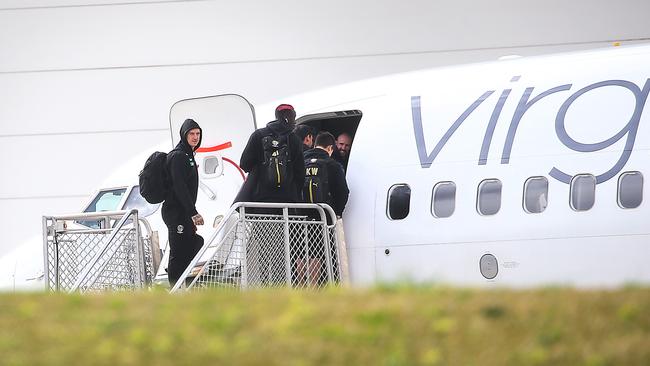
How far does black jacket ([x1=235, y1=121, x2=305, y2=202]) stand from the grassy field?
230 inches

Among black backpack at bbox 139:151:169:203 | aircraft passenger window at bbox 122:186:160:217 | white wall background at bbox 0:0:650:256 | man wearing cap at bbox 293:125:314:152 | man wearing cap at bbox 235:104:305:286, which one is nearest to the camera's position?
man wearing cap at bbox 235:104:305:286

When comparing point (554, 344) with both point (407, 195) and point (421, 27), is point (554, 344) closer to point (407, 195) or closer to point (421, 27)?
point (407, 195)

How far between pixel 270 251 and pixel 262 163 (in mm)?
971

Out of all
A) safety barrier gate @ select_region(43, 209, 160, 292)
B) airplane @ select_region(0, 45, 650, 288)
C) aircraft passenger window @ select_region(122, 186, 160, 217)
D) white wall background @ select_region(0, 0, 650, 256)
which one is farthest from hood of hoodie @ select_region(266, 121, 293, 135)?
white wall background @ select_region(0, 0, 650, 256)

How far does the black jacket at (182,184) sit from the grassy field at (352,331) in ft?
19.5

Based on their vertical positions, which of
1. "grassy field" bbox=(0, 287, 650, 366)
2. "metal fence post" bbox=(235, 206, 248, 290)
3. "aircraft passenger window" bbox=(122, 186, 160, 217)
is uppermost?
"aircraft passenger window" bbox=(122, 186, 160, 217)

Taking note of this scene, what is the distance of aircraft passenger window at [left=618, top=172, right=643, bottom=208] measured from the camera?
1123cm

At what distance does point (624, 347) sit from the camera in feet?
18.1

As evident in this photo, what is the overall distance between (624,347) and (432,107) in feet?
24.4

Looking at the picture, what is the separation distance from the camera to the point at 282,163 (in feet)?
39.9

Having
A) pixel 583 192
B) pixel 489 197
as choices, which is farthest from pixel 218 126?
pixel 583 192

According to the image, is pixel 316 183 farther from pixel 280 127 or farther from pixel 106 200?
pixel 106 200

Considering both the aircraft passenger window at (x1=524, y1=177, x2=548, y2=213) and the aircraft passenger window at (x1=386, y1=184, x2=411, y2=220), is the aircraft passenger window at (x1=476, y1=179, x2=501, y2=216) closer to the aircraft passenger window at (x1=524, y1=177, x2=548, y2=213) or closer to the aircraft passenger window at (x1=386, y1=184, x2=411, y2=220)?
the aircraft passenger window at (x1=524, y1=177, x2=548, y2=213)

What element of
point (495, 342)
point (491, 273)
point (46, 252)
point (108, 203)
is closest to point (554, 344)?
point (495, 342)
